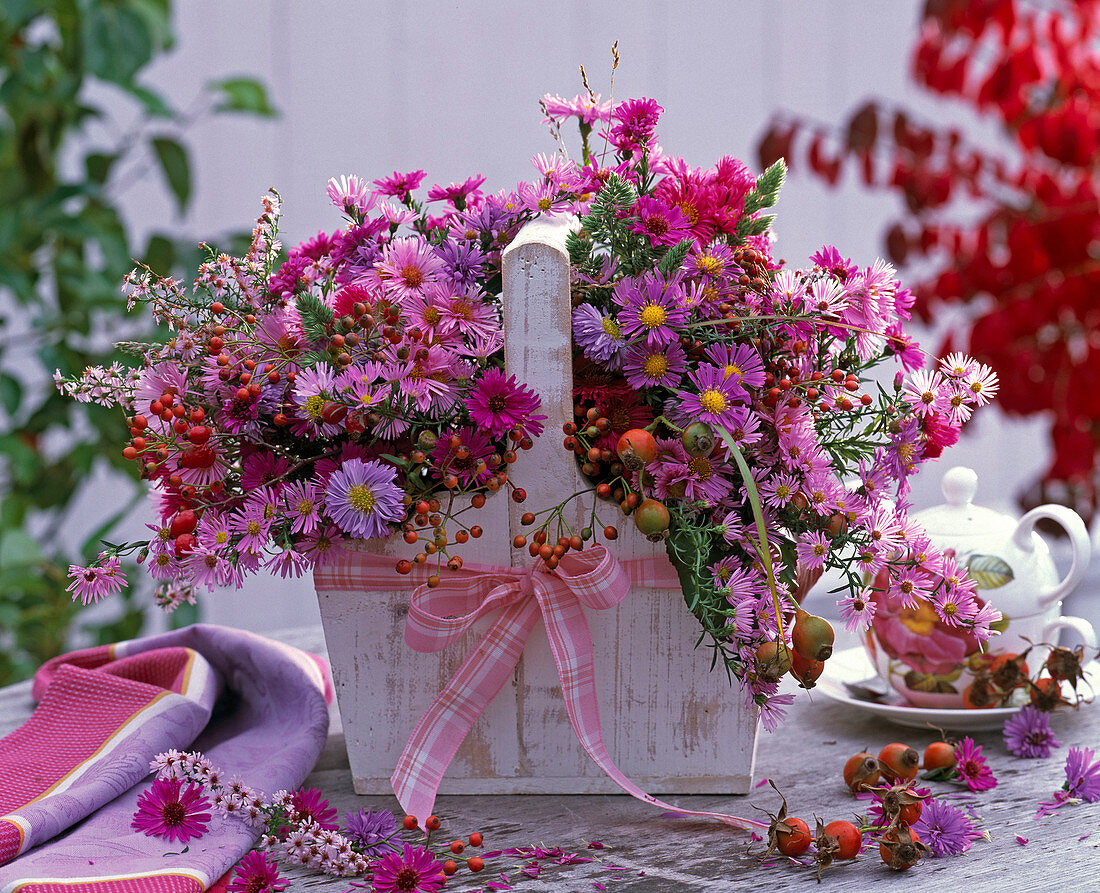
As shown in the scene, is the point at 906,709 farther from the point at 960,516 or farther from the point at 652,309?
the point at 652,309

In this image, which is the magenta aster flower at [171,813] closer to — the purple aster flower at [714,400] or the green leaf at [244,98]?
the purple aster flower at [714,400]

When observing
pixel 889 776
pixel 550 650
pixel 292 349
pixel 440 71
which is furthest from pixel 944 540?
pixel 440 71

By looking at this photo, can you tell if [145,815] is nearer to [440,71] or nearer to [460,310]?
[460,310]

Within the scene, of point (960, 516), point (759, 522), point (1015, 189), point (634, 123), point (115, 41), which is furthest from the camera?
point (1015, 189)

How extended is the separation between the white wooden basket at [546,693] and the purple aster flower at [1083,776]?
20 cm

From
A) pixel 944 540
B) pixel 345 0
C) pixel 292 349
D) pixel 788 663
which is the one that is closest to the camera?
pixel 788 663

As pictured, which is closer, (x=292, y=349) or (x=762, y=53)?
(x=292, y=349)

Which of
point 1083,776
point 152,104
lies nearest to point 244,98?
point 152,104

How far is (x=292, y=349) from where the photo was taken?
632mm

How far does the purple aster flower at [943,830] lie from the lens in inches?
22.9

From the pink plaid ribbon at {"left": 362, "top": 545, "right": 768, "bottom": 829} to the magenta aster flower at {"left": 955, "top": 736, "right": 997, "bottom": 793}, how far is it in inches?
6.2

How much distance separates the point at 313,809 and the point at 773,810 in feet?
0.96

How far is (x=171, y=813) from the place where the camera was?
0.60 meters

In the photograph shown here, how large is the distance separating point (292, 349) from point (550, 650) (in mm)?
255
